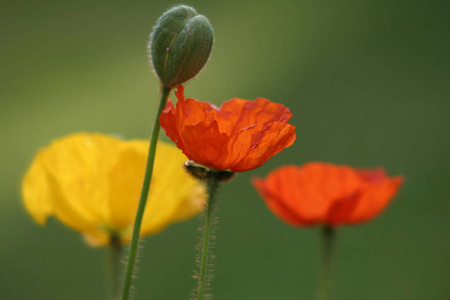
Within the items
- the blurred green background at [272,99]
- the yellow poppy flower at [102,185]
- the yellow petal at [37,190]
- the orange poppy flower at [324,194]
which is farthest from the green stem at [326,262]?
the blurred green background at [272,99]

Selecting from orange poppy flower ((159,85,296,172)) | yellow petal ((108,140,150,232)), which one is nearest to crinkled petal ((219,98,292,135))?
orange poppy flower ((159,85,296,172))

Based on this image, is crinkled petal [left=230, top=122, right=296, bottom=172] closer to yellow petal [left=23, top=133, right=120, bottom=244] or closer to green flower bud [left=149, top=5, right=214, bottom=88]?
green flower bud [left=149, top=5, right=214, bottom=88]

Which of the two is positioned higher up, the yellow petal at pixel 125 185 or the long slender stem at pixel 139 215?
the yellow petal at pixel 125 185

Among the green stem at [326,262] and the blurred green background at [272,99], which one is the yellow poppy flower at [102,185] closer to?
the green stem at [326,262]

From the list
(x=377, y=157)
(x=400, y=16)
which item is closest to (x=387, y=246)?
(x=377, y=157)

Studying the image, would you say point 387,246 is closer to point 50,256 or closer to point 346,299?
point 346,299

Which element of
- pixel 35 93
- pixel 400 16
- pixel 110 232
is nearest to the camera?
pixel 110 232

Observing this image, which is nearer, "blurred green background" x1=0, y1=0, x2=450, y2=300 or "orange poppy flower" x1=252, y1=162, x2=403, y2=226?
"orange poppy flower" x1=252, y1=162, x2=403, y2=226
